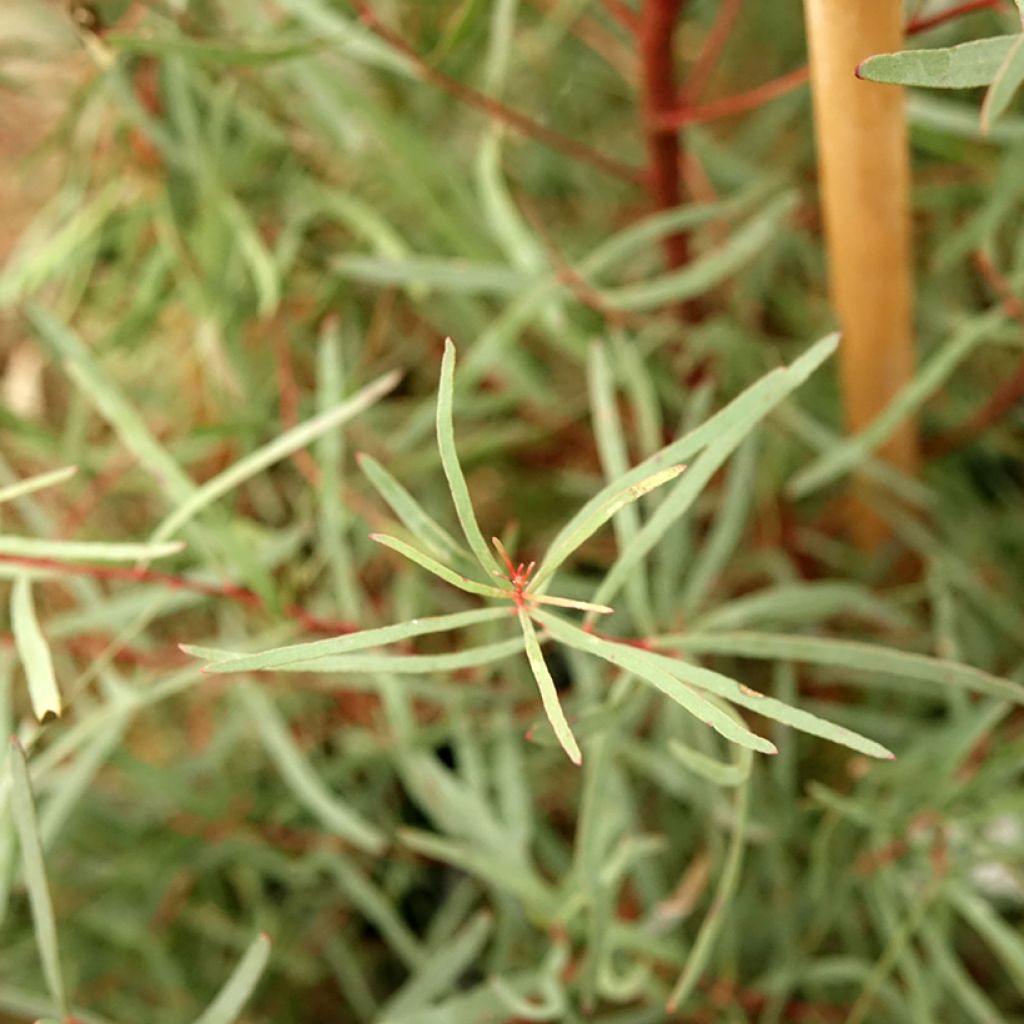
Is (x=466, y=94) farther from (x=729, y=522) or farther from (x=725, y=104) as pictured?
(x=729, y=522)

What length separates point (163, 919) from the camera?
63cm

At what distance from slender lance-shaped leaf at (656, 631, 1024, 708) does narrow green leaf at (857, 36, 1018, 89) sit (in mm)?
169

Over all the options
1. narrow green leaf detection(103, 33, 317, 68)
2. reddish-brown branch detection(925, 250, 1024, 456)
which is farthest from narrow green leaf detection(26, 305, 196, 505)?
reddish-brown branch detection(925, 250, 1024, 456)

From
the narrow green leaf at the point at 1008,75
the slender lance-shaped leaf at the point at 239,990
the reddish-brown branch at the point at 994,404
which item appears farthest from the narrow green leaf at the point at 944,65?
the slender lance-shaped leaf at the point at 239,990

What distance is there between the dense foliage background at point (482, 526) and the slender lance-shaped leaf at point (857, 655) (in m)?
0.06

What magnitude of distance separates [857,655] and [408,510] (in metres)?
0.15

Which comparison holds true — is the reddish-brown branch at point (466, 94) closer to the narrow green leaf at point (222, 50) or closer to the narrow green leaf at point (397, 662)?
the narrow green leaf at point (222, 50)

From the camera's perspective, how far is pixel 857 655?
38cm

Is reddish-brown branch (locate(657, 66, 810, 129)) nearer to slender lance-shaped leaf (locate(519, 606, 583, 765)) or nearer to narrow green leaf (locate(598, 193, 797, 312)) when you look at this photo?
narrow green leaf (locate(598, 193, 797, 312))

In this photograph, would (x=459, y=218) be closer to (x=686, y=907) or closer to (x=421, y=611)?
(x=421, y=611)

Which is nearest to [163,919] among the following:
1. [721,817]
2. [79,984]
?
[79,984]

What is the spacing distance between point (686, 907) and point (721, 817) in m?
0.04

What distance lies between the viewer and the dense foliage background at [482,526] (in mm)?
494

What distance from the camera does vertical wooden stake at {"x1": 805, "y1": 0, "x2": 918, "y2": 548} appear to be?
370 millimetres
